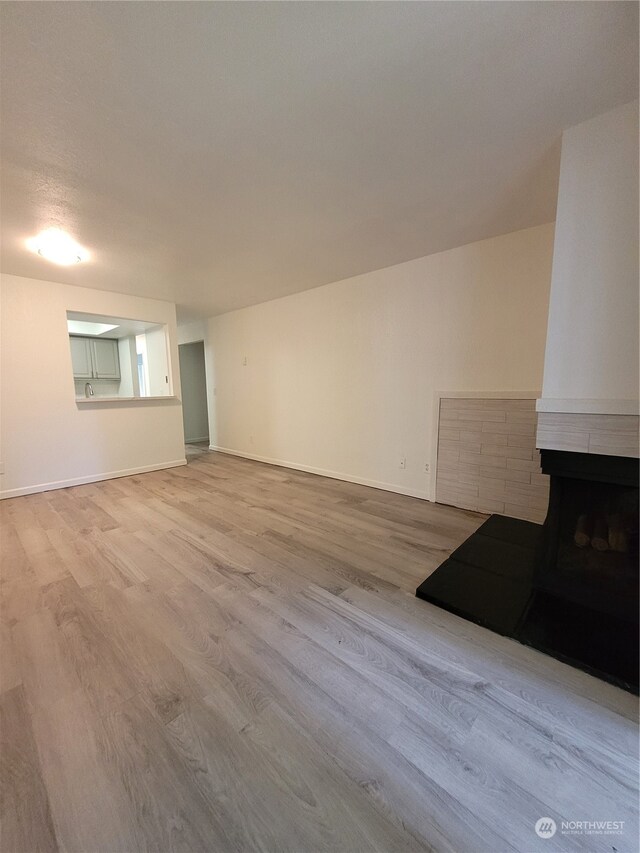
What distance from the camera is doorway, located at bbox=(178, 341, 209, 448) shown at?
6.79 m

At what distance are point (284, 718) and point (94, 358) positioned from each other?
6.93m

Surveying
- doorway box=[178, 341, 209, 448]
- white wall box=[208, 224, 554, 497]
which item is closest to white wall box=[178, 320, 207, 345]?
doorway box=[178, 341, 209, 448]

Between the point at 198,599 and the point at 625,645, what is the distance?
6.61 feet

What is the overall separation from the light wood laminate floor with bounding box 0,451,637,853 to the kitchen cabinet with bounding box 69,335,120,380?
4.94 meters

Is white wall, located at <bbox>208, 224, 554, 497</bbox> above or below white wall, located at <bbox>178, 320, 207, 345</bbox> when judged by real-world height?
below

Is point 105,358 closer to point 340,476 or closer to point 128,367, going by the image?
point 128,367

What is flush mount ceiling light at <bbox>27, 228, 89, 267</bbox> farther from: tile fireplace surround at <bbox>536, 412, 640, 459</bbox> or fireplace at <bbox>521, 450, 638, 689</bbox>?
fireplace at <bbox>521, 450, 638, 689</bbox>

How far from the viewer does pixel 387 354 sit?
135 inches

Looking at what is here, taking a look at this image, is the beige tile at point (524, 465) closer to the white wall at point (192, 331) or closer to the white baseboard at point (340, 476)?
the white baseboard at point (340, 476)

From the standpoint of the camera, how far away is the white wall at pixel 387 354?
2637 millimetres

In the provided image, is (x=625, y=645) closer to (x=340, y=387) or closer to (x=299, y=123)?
(x=299, y=123)

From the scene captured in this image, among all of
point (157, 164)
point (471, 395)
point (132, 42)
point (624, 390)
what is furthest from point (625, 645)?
point (157, 164)

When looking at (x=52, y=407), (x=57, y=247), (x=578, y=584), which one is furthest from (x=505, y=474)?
(x=52, y=407)

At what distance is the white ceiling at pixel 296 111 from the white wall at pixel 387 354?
19.1 inches
